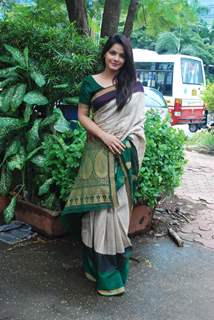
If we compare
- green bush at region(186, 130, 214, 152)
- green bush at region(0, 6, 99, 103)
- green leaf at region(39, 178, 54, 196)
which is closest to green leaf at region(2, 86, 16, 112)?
green bush at region(0, 6, 99, 103)

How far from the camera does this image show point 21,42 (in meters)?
4.30

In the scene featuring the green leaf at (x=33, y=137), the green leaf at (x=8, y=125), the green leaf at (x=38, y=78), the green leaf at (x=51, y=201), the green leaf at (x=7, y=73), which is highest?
the green leaf at (x=7, y=73)

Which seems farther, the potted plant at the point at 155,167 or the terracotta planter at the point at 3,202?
the terracotta planter at the point at 3,202

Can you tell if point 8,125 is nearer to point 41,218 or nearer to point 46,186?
point 46,186

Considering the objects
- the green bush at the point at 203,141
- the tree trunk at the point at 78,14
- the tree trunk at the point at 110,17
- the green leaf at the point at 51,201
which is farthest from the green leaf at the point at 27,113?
the green bush at the point at 203,141

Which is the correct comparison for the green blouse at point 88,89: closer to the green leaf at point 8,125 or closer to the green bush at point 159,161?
the green bush at point 159,161

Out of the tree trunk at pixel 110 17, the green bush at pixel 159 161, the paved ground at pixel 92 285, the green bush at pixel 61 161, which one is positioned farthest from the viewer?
the tree trunk at pixel 110 17

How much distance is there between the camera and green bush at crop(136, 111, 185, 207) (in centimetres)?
383

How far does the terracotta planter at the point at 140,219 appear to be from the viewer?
4.12 meters

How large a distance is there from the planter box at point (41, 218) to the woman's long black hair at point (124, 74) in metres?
1.46

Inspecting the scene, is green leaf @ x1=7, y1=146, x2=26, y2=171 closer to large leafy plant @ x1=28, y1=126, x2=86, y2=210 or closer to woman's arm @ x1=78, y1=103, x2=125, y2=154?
large leafy plant @ x1=28, y1=126, x2=86, y2=210

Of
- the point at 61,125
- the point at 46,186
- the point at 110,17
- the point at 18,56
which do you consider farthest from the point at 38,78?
the point at 110,17

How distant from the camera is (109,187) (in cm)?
296

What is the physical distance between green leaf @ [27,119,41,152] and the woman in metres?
1.02
